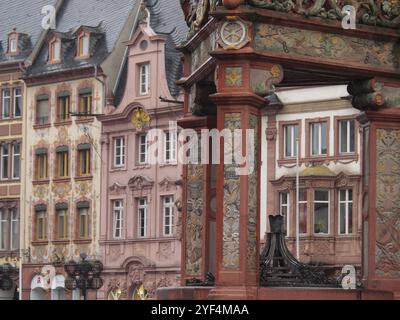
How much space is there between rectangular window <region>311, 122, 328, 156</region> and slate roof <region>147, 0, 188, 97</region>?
599cm

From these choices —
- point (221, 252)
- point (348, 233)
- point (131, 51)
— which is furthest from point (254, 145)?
point (131, 51)

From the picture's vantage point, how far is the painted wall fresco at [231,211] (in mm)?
17828

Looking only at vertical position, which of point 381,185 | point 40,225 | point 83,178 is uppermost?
→ point 83,178

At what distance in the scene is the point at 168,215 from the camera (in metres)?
61.2

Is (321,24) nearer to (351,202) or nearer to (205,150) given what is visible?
(205,150)

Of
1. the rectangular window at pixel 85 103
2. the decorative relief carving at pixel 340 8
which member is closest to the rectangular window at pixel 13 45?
the rectangular window at pixel 85 103

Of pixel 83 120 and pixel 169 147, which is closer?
pixel 169 147

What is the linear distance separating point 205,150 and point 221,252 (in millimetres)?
2596

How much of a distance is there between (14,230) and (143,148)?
29.6 ft

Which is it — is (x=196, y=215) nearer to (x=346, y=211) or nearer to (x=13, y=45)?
(x=346, y=211)

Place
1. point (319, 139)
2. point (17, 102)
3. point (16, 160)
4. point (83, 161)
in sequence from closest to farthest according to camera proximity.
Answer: point (319, 139)
point (83, 161)
point (17, 102)
point (16, 160)

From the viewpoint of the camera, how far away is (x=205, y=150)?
2022 centimetres

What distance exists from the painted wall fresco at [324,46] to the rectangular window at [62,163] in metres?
47.3

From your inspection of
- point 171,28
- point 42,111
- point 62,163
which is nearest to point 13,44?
point 42,111
